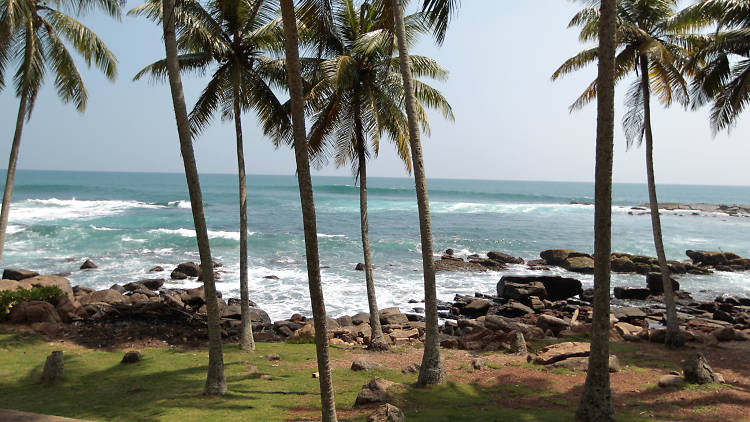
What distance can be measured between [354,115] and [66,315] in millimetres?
9300

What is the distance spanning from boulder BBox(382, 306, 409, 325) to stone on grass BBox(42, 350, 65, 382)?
9.61 meters

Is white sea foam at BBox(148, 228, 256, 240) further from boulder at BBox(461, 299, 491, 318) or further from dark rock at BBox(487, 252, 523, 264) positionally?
boulder at BBox(461, 299, 491, 318)

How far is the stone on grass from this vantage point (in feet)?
28.3

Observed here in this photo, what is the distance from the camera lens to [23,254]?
1103 inches

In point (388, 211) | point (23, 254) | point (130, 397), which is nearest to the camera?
point (130, 397)

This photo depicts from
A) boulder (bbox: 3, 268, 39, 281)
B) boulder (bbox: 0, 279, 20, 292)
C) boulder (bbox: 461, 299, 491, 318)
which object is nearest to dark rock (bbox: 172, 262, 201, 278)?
boulder (bbox: 3, 268, 39, 281)

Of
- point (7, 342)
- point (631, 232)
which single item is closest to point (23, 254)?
point (7, 342)

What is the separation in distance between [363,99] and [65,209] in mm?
53041

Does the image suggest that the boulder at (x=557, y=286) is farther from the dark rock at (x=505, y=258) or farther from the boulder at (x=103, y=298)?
the boulder at (x=103, y=298)

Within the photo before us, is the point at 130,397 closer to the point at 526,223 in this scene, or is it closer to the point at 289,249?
the point at 289,249

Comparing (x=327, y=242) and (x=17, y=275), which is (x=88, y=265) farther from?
(x=327, y=242)

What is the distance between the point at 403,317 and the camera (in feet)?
55.2

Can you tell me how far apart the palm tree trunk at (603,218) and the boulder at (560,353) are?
3688 millimetres

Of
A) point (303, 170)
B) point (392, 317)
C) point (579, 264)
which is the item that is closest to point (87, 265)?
point (392, 317)
